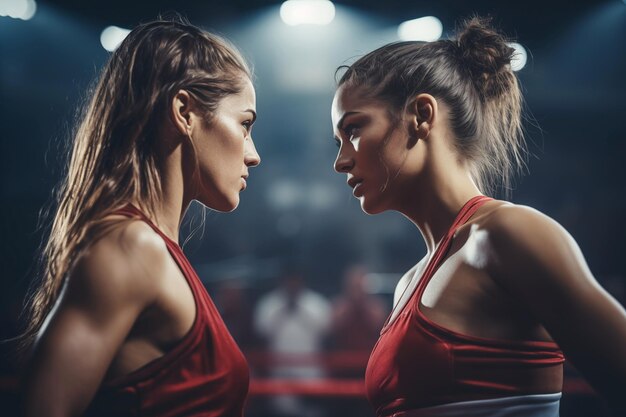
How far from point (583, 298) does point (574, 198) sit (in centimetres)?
534

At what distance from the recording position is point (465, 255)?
1.13 m

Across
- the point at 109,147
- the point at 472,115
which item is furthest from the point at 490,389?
the point at 109,147

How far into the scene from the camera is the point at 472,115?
1356 millimetres

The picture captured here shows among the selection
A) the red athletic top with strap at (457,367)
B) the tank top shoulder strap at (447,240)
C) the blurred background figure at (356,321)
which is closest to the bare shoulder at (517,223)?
the tank top shoulder strap at (447,240)

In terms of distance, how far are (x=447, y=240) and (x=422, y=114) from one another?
1.06 feet

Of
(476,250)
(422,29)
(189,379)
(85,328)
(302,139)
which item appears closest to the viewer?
(85,328)

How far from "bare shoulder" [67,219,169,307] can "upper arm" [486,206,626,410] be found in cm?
67

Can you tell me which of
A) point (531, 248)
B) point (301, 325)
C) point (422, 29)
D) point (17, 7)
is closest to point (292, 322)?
point (301, 325)

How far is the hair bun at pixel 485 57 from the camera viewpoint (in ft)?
4.44

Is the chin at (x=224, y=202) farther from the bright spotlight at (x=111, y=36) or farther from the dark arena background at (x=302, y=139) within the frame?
the bright spotlight at (x=111, y=36)

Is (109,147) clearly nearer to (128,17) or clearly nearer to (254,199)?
(128,17)

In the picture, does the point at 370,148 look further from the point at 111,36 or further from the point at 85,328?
the point at 111,36

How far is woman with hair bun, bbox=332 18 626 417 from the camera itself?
3.18 feet

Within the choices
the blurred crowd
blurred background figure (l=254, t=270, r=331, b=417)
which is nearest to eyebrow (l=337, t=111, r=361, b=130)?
the blurred crowd
